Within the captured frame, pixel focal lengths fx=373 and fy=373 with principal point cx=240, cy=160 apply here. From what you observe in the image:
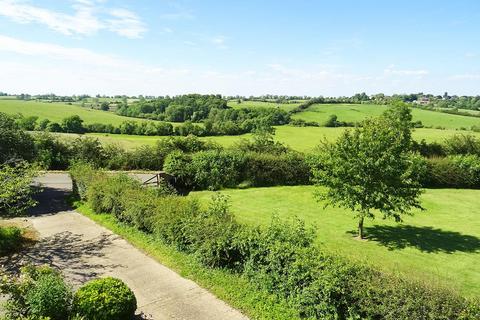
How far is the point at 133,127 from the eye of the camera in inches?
2785

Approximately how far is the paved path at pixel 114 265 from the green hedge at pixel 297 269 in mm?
1343

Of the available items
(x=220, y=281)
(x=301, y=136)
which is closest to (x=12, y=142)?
(x=220, y=281)

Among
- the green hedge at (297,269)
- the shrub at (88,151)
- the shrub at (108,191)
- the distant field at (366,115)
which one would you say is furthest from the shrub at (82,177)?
the distant field at (366,115)

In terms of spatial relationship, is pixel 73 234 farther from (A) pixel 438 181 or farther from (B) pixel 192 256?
(A) pixel 438 181

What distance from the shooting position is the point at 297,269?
10047mm

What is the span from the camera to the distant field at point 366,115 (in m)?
92.4

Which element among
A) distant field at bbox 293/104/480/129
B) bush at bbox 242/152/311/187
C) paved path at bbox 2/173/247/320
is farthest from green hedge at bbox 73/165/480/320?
distant field at bbox 293/104/480/129

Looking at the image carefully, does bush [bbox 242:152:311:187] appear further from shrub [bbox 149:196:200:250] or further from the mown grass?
shrub [bbox 149:196:200:250]

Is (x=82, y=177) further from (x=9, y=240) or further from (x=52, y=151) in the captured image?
(x=52, y=151)

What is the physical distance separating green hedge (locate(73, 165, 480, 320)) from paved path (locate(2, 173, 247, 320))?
1.34 m

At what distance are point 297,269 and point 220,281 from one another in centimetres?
307

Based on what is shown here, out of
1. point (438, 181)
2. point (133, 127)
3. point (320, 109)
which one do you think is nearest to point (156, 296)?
point (438, 181)

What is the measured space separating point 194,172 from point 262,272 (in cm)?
1902

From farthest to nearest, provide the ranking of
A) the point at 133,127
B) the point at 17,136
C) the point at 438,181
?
the point at 133,127 → the point at 438,181 → the point at 17,136
